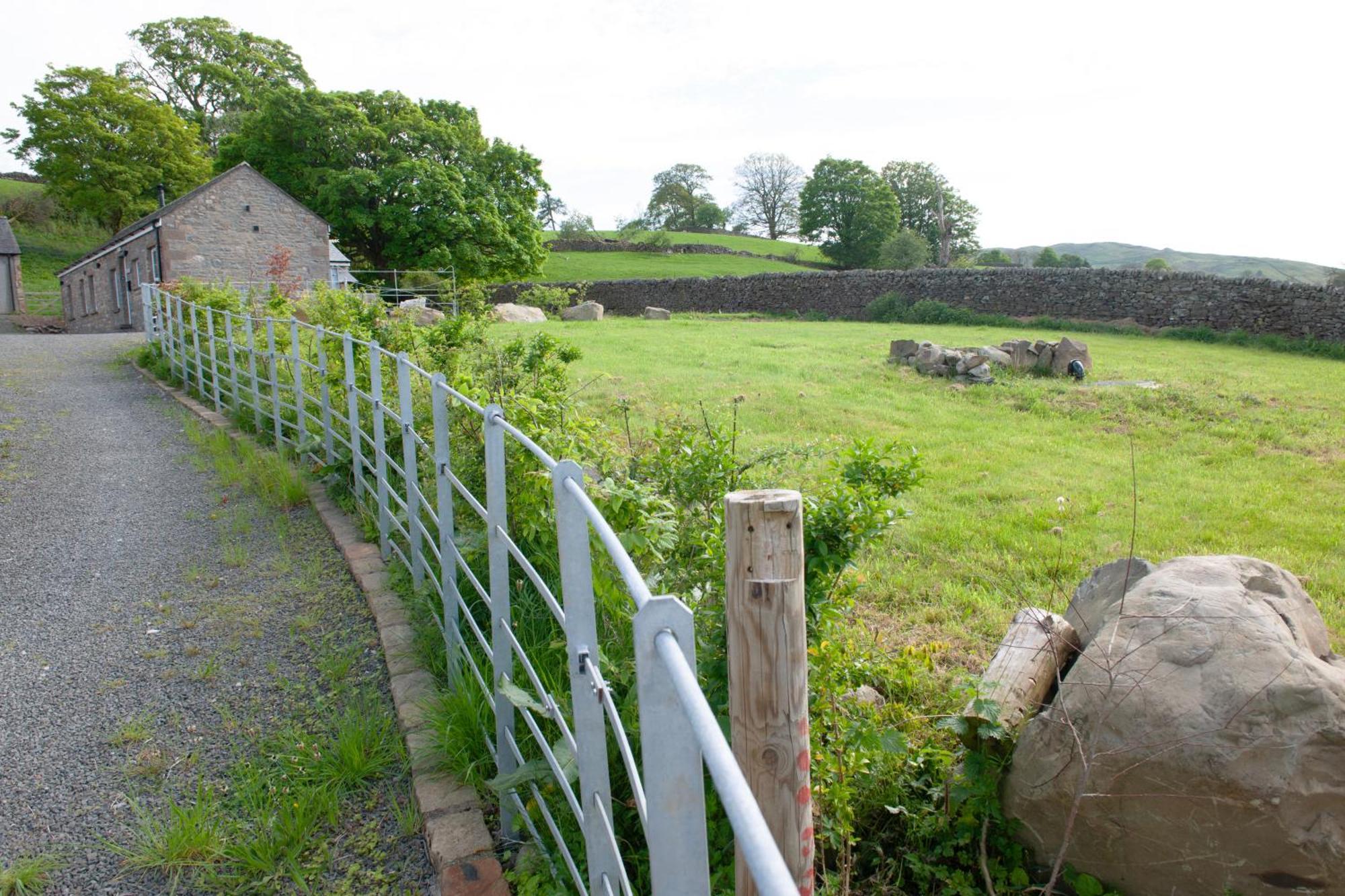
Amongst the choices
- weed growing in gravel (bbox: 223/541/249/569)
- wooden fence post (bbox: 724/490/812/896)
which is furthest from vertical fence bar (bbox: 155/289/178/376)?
wooden fence post (bbox: 724/490/812/896)

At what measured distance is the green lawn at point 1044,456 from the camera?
487cm

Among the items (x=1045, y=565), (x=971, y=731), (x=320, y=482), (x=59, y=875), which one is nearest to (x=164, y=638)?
(x=59, y=875)

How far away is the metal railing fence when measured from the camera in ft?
3.76

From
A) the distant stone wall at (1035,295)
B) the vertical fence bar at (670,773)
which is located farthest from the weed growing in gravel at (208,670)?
the distant stone wall at (1035,295)

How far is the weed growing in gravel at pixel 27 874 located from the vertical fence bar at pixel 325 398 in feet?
13.1

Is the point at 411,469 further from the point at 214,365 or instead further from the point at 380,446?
the point at 214,365

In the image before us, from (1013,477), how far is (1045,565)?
6.91ft

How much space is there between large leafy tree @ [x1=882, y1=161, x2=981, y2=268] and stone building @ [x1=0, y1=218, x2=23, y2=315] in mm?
54938

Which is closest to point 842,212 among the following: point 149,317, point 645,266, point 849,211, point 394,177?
point 849,211

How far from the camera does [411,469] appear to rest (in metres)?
4.29

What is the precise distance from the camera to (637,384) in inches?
470

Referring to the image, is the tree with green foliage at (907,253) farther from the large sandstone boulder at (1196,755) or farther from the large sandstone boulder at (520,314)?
the large sandstone boulder at (1196,755)

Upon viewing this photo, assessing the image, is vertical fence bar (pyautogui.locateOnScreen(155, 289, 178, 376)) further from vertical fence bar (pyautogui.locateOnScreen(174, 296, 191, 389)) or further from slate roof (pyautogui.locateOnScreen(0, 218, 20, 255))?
Result: slate roof (pyautogui.locateOnScreen(0, 218, 20, 255))

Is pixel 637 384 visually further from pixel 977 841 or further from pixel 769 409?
pixel 977 841
